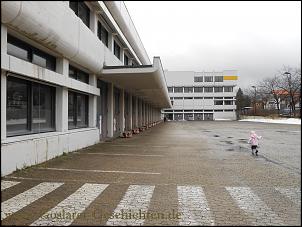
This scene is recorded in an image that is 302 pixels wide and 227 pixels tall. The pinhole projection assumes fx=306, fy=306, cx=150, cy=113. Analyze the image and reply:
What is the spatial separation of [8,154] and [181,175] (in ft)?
15.1

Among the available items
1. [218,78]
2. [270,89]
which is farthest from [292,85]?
[218,78]

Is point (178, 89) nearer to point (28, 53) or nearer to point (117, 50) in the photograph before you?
point (117, 50)

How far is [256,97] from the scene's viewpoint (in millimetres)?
83250

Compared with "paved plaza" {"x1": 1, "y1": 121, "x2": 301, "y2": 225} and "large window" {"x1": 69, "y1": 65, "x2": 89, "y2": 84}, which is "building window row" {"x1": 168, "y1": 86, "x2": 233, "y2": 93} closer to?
"large window" {"x1": 69, "y1": 65, "x2": 89, "y2": 84}

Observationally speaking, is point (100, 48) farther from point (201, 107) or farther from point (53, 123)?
point (201, 107)

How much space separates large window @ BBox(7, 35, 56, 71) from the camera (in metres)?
9.15

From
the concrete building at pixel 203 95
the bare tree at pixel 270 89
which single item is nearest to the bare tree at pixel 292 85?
the bare tree at pixel 270 89

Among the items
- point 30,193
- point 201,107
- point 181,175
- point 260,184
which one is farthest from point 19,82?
point 201,107

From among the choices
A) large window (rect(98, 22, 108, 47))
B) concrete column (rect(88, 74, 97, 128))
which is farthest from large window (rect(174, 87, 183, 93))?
concrete column (rect(88, 74, 97, 128))

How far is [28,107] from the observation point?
408 inches

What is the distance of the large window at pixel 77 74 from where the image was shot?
14.4 meters

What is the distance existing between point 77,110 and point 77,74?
180 cm

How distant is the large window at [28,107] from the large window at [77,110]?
1972 mm

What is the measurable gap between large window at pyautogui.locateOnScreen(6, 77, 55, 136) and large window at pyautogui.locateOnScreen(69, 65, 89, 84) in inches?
86.3
